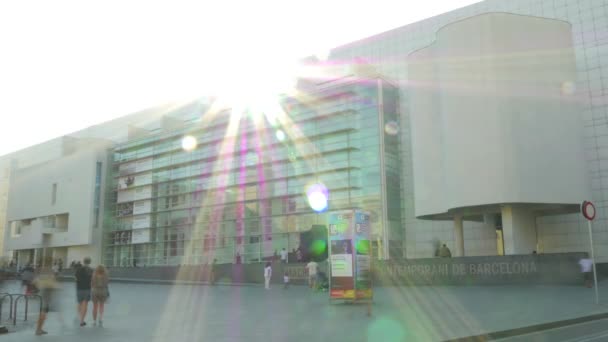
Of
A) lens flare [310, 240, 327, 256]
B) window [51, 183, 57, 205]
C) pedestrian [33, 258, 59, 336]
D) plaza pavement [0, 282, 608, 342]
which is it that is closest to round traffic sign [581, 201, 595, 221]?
plaza pavement [0, 282, 608, 342]

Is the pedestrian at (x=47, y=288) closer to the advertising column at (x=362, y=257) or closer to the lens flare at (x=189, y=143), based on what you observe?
the advertising column at (x=362, y=257)

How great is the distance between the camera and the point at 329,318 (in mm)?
12805

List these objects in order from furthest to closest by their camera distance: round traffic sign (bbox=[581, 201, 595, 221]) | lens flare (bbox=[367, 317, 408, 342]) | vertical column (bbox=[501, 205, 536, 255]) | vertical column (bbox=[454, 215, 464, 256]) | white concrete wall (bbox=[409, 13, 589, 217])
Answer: vertical column (bbox=[454, 215, 464, 256]) → vertical column (bbox=[501, 205, 536, 255]) → white concrete wall (bbox=[409, 13, 589, 217]) → round traffic sign (bbox=[581, 201, 595, 221]) → lens flare (bbox=[367, 317, 408, 342])

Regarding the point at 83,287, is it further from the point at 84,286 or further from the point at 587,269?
the point at 587,269

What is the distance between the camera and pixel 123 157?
64.0 m

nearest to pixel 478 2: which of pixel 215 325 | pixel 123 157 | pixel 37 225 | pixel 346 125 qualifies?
pixel 346 125

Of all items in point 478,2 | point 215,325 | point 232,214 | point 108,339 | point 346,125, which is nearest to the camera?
point 108,339

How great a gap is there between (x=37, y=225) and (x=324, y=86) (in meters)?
43.2

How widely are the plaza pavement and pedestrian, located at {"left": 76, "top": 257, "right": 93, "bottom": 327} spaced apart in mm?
640

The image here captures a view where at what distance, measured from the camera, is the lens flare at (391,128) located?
1590 inches

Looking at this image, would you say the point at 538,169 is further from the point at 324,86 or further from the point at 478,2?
the point at 324,86

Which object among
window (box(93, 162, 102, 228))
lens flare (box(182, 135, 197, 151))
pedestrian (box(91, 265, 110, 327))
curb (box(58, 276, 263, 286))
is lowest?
curb (box(58, 276, 263, 286))

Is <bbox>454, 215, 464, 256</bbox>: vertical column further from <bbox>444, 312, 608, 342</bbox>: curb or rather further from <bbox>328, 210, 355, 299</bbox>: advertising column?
<bbox>444, 312, 608, 342</bbox>: curb

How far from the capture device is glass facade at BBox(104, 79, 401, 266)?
134ft
